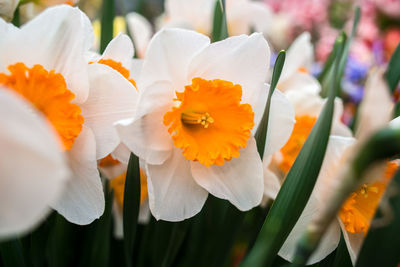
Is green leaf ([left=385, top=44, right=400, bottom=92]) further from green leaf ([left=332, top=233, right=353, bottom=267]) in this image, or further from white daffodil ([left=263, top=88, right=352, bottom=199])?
green leaf ([left=332, top=233, right=353, bottom=267])

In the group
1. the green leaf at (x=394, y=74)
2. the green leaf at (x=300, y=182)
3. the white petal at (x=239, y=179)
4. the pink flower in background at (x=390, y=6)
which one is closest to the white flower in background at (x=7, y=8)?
the white petal at (x=239, y=179)

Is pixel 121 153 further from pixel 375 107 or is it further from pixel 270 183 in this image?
pixel 375 107

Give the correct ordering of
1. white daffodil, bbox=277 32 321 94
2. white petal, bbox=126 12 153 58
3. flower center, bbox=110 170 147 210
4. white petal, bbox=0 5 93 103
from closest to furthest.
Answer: white petal, bbox=0 5 93 103 < flower center, bbox=110 170 147 210 < white daffodil, bbox=277 32 321 94 < white petal, bbox=126 12 153 58

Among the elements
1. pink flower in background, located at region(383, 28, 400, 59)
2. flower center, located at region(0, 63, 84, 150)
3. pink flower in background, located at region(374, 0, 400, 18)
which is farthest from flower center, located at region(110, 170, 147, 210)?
pink flower in background, located at region(374, 0, 400, 18)

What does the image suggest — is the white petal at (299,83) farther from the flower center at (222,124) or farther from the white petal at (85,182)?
the white petal at (85,182)

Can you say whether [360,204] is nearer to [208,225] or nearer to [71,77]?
[208,225]
